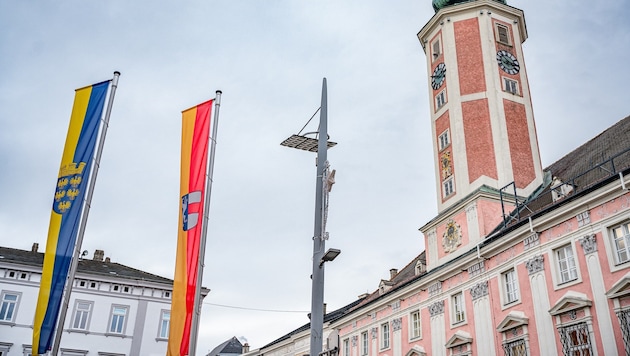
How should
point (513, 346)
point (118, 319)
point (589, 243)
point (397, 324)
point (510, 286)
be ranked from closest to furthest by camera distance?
1. point (589, 243)
2. point (513, 346)
3. point (510, 286)
4. point (397, 324)
5. point (118, 319)

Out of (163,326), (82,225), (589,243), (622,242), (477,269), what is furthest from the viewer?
(163,326)

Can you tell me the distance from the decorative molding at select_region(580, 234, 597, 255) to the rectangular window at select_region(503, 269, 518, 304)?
14.7 feet

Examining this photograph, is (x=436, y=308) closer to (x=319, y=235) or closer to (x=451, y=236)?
(x=451, y=236)

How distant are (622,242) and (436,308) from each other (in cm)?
1271

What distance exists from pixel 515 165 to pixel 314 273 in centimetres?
2718

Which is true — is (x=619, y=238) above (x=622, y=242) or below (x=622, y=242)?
above

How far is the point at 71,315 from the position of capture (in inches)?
1522

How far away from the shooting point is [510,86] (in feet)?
123

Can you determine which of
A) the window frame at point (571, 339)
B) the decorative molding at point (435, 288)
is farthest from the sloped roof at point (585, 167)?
the window frame at point (571, 339)

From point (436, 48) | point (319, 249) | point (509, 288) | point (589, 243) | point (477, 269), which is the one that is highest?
point (436, 48)

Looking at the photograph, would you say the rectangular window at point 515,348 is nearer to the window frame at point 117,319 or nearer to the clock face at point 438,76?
the clock face at point 438,76

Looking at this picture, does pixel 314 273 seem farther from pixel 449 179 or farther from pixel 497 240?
pixel 449 179

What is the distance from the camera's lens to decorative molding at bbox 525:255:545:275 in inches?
991

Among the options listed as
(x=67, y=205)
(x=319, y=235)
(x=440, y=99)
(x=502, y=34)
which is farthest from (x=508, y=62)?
(x=319, y=235)
